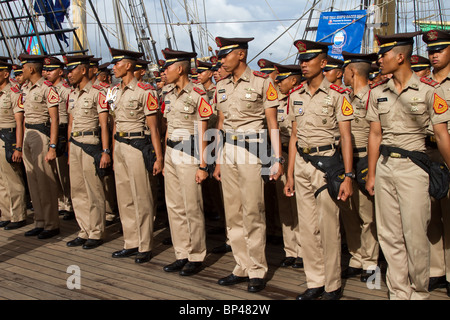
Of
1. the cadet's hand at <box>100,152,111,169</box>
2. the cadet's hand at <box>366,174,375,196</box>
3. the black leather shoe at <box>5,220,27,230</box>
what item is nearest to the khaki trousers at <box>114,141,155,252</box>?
the cadet's hand at <box>100,152,111,169</box>

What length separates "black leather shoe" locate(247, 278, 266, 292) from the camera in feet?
14.2

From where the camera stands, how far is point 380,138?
3.88m

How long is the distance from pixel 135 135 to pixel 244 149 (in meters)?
1.45

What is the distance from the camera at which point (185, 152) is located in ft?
16.1

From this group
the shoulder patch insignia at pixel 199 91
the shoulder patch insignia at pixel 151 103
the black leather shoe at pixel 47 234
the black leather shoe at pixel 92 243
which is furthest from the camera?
the black leather shoe at pixel 47 234

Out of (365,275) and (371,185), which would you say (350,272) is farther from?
(371,185)

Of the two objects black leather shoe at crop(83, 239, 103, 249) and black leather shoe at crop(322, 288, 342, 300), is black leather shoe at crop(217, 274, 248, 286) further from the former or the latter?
black leather shoe at crop(83, 239, 103, 249)

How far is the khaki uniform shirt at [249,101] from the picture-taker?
14.4 ft

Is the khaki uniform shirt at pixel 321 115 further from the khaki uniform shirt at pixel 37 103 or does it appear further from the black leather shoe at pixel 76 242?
the khaki uniform shirt at pixel 37 103

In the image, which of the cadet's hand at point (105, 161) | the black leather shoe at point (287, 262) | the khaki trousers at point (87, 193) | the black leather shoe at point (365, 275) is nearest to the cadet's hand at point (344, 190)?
the black leather shoe at point (365, 275)

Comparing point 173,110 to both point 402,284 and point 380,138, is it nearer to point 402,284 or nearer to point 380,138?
point 380,138

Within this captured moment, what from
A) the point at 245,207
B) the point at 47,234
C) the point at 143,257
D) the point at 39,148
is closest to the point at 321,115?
the point at 245,207

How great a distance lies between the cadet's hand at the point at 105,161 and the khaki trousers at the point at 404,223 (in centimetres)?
304
